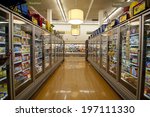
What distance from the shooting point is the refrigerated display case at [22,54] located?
2.78 meters

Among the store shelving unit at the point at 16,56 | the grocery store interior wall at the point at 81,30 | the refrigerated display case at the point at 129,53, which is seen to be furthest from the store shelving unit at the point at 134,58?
the grocery store interior wall at the point at 81,30

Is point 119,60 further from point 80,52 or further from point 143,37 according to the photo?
point 80,52

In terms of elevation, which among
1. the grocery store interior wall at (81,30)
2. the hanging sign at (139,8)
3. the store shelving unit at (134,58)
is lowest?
the store shelving unit at (134,58)

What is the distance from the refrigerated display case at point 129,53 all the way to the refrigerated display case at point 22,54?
7.45 ft

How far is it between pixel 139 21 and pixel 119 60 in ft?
4.27

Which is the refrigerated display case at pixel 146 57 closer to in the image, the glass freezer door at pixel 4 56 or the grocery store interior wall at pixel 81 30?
the glass freezer door at pixel 4 56

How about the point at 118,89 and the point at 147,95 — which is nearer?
the point at 147,95

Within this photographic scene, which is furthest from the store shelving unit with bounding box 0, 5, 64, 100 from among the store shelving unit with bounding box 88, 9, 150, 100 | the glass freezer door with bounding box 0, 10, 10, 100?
the store shelving unit with bounding box 88, 9, 150, 100

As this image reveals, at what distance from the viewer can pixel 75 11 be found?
578cm

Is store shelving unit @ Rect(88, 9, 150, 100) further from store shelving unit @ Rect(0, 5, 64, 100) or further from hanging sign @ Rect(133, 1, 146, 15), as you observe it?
store shelving unit @ Rect(0, 5, 64, 100)

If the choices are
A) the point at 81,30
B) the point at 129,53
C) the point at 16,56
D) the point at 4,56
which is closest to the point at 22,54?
the point at 16,56

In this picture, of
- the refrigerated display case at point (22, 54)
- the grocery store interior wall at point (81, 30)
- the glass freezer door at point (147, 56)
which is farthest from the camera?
the grocery store interior wall at point (81, 30)

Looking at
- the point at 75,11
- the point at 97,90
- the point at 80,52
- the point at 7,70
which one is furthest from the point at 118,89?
the point at 80,52

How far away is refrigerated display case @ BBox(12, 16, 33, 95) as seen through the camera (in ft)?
9.14
